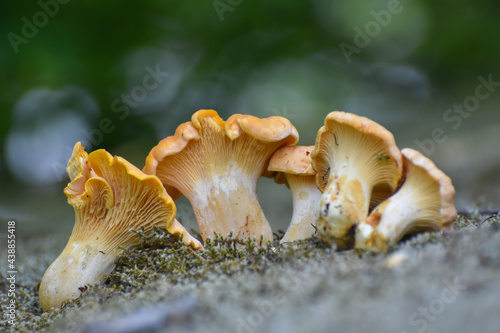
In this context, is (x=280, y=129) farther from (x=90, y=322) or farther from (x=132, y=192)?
(x=90, y=322)

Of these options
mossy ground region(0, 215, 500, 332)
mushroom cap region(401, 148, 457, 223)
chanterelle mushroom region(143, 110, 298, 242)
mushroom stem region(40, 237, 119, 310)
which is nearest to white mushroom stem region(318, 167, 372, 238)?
mossy ground region(0, 215, 500, 332)

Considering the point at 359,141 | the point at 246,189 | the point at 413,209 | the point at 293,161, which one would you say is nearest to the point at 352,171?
the point at 359,141

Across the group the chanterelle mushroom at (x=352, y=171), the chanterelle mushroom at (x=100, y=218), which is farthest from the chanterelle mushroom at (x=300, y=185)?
the chanterelle mushroom at (x=100, y=218)

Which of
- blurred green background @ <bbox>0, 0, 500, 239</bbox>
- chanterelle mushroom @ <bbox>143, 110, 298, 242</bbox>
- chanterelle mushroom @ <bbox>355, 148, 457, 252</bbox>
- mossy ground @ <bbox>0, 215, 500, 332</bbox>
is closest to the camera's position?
mossy ground @ <bbox>0, 215, 500, 332</bbox>

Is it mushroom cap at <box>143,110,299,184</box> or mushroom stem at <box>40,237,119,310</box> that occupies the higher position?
mushroom cap at <box>143,110,299,184</box>

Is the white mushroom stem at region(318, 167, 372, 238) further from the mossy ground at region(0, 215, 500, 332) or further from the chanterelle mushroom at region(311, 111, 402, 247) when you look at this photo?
the mossy ground at region(0, 215, 500, 332)

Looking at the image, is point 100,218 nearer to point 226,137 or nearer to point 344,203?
point 226,137

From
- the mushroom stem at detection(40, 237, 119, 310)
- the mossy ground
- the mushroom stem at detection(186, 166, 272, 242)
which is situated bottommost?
the mushroom stem at detection(40, 237, 119, 310)
